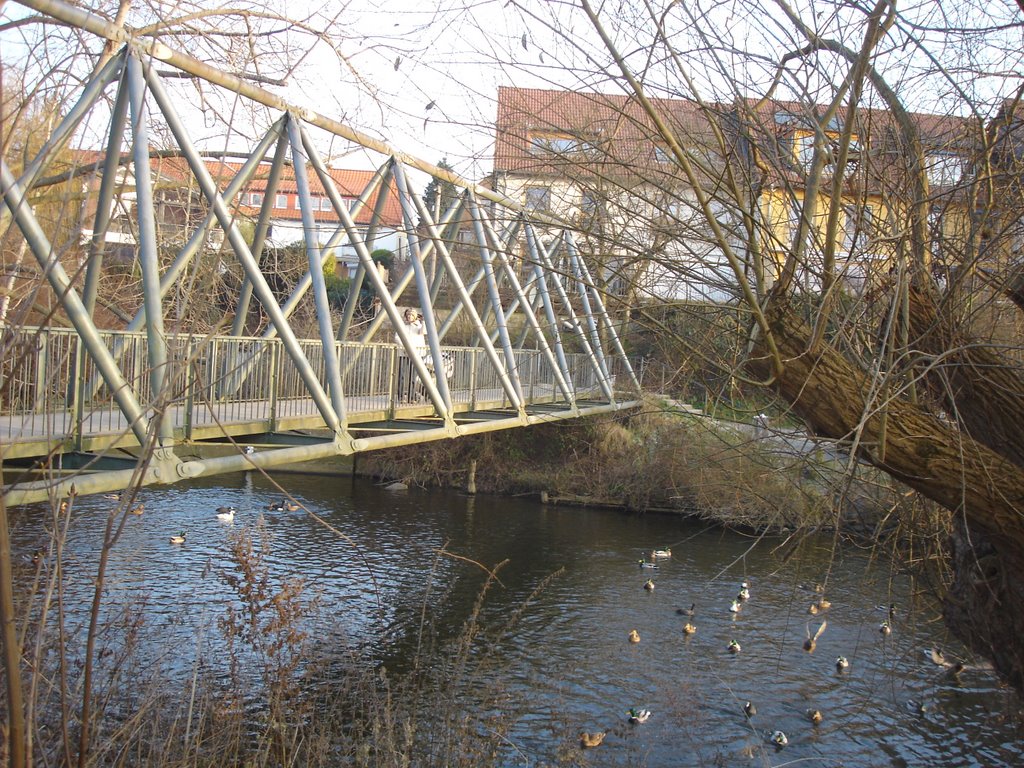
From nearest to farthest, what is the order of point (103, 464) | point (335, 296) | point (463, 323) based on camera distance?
1. point (103, 464)
2. point (463, 323)
3. point (335, 296)

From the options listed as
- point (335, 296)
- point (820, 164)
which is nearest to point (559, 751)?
point (820, 164)

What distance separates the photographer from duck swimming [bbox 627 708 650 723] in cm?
1088

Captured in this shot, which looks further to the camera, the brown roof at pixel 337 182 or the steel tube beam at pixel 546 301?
the brown roof at pixel 337 182

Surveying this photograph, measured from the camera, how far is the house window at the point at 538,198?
5.56 meters

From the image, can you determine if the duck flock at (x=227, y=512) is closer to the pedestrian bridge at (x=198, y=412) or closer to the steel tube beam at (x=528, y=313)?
the pedestrian bridge at (x=198, y=412)

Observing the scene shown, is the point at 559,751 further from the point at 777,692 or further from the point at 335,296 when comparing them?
the point at 335,296

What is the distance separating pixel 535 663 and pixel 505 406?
5332 mm

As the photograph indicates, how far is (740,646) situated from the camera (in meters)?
14.2

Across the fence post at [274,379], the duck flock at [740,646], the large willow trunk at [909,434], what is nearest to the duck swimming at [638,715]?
the duck flock at [740,646]

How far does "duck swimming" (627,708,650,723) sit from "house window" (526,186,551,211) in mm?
7138

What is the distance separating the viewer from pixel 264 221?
8617 mm

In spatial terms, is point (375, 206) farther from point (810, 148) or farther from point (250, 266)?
point (810, 148)

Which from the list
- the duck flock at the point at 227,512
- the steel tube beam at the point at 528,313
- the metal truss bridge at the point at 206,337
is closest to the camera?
the metal truss bridge at the point at 206,337

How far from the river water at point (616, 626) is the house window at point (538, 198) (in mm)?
2356
